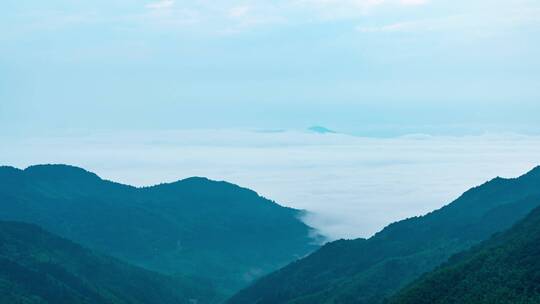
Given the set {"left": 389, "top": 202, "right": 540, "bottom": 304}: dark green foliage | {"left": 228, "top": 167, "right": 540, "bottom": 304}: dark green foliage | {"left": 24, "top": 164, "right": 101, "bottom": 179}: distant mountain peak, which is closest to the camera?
{"left": 389, "top": 202, "right": 540, "bottom": 304}: dark green foliage

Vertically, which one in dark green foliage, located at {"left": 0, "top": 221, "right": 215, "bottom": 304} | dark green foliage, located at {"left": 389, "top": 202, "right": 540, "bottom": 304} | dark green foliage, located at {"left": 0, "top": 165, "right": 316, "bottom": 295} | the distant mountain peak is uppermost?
the distant mountain peak

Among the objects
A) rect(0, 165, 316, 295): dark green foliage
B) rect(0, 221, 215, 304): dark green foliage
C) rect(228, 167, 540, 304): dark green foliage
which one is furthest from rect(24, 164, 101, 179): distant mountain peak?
rect(228, 167, 540, 304): dark green foliage

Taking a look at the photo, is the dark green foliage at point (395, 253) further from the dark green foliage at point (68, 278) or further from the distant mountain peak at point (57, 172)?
the distant mountain peak at point (57, 172)

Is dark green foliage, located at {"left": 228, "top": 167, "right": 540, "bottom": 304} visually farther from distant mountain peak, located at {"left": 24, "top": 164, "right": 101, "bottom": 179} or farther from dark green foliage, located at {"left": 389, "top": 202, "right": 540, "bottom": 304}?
distant mountain peak, located at {"left": 24, "top": 164, "right": 101, "bottom": 179}

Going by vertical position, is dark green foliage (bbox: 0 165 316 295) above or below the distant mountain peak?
below

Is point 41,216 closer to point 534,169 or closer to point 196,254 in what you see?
point 196,254

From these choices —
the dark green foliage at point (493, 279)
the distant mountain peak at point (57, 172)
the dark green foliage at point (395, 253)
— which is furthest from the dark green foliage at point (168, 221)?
the dark green foliage at point (493, 279)

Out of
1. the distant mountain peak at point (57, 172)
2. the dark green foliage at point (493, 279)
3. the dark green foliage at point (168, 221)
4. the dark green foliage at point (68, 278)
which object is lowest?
the dark green foliage at point (493, 279)
